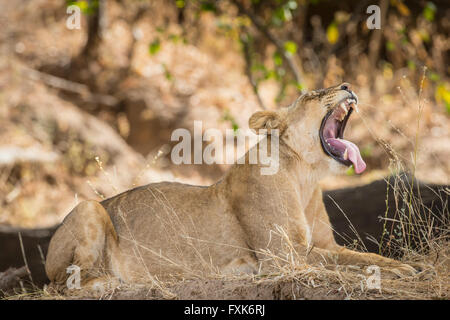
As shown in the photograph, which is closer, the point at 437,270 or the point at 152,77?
the point at 437,270

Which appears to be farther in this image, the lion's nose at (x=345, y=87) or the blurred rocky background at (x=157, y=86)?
the blurred rocky background at (x=157, y=86)

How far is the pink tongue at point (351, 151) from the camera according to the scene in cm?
→ 452

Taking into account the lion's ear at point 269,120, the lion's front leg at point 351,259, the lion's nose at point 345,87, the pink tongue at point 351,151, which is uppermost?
the lion's nose at point 345,87

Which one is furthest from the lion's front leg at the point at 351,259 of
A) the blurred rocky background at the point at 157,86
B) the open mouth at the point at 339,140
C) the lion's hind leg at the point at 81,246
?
the blurred rocky background at the point at 157,86

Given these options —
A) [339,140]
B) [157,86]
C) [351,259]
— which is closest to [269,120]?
[339,140]

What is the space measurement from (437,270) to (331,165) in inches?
43.3

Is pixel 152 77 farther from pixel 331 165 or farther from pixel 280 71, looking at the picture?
pixel 331 165

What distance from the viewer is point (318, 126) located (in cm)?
A: 462

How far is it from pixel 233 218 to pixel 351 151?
1036 mm

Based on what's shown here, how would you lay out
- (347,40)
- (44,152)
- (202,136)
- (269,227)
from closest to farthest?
(269,227) → (44,152) → (202,136) → (347,40)

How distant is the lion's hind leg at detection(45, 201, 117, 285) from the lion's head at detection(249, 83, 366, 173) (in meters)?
1.44

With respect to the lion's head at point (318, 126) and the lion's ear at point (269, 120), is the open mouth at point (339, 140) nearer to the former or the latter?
the lion's head at point (318, 126)
